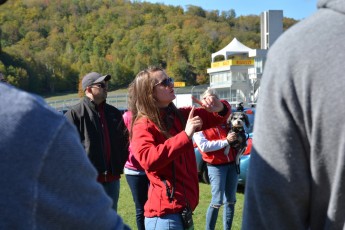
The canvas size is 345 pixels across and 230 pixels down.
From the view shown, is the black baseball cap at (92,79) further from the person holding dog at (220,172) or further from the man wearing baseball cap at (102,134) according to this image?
the person holding dog at (220,172)

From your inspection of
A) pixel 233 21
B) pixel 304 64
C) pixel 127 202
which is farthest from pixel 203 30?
pixel 304 64

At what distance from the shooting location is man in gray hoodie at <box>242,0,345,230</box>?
3.70 feet

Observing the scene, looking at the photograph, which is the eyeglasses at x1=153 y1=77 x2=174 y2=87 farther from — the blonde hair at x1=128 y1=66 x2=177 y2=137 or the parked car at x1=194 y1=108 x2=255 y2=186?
the parked car at x1=194 y1=108 x2=255 y2=186

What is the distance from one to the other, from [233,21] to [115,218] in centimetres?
12111

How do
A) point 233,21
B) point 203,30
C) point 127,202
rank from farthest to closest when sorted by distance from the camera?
1. point 233,21
2. point 203,30
3. point 127,202

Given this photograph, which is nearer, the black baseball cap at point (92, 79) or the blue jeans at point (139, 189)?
the blue jeans at point (139, 189)

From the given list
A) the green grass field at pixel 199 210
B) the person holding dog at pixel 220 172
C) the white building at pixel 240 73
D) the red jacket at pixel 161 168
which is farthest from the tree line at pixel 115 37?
the red jacket at pixel 161 168

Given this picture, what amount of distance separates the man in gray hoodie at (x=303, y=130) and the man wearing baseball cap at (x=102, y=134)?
402 centimetres

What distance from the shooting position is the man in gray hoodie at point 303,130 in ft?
3.70

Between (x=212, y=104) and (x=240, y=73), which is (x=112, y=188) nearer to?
(x=212, y=104)

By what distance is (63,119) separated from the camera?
1.02m

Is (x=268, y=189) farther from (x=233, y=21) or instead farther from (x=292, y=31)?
(x=233, y=21)

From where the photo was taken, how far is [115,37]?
110 meters

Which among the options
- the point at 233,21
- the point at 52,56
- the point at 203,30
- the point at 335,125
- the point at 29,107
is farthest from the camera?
the point at 233,21
